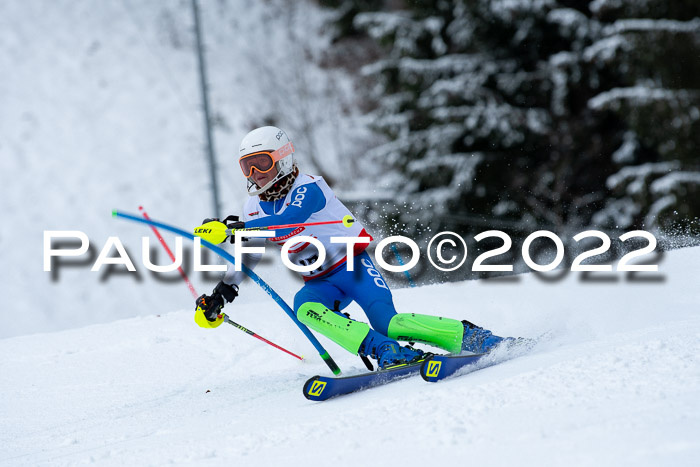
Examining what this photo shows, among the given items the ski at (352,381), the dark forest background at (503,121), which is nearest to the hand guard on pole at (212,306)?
the ski at (352,381)

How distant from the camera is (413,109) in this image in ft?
45.2

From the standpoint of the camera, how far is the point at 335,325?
4.13 meters

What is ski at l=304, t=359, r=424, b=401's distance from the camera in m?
3.84

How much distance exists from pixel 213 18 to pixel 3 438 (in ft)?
72.1

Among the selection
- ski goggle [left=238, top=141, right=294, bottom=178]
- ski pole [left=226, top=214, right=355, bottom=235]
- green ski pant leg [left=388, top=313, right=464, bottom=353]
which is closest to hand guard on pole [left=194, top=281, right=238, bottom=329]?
ski pole [left=226, top=214, right=355, bottom=235]

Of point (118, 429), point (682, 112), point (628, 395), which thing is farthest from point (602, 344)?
point (682, 112)

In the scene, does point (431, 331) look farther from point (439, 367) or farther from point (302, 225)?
point (302, 225)

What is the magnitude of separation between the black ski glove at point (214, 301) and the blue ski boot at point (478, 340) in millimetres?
1493

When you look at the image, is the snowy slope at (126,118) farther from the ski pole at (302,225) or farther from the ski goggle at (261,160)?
the ski pole at (302,225)

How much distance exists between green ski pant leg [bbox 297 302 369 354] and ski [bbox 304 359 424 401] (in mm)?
191

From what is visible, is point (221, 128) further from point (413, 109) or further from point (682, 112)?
point (682, 112)

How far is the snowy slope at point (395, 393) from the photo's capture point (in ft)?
8.21

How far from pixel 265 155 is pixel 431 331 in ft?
4.64

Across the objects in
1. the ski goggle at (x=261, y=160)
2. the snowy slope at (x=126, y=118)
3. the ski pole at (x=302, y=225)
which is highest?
the ski goggle at (x=261, y=160)
